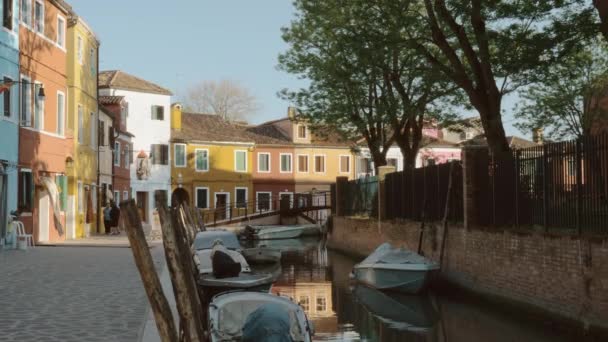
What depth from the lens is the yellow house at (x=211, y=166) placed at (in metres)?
56.2

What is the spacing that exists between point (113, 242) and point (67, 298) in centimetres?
1624

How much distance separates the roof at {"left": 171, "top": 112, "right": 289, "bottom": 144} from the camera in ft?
188

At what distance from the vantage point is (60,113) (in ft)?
95.8

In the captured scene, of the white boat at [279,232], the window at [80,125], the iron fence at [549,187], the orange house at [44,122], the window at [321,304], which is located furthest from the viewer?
the white boat at [279,232]

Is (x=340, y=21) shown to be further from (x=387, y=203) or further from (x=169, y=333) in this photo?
(x=169, y=333)

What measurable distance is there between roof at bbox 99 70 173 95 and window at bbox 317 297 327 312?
120 feet

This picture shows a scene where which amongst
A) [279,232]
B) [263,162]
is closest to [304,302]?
[279,232]

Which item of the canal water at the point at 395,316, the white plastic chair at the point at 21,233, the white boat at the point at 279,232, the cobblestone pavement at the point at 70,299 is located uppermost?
the white plastic chair at the point at 21,233

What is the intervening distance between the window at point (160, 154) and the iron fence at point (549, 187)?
38.6 m

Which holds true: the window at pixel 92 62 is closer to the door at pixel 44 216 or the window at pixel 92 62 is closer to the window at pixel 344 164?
the door at pixel 44 216

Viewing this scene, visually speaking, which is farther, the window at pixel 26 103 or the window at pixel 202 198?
the window at pixel 202 198

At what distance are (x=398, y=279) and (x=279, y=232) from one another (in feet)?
88.4

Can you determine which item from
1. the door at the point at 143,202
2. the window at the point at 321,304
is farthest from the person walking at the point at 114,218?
the window at the point at 321,304

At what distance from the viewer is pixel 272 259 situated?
24984 mm
